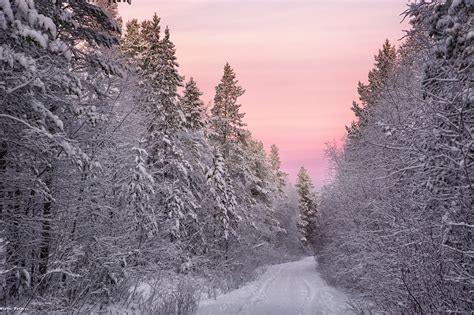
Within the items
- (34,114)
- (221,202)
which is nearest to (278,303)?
(221,202)

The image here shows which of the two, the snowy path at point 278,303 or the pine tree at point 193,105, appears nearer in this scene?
the snowy path at point 278,303

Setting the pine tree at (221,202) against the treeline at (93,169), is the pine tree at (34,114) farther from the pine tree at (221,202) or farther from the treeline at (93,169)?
the pine tree at (221,202)

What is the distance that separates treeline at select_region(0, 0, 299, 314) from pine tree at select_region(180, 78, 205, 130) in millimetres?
80

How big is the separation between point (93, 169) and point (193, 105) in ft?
64.9

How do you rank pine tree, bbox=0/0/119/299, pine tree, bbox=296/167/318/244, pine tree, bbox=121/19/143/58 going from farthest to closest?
pine tree, bbox=296/167/318/244 < pine tree, bbox=121/19/143/58 < pine tree, bbox=0/0/119/299

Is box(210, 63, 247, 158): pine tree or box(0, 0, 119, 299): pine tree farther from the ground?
box(210, 63, 247, 158): pine tree

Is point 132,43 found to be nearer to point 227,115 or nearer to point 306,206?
point 227,115

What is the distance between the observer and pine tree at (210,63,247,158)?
3515 cm

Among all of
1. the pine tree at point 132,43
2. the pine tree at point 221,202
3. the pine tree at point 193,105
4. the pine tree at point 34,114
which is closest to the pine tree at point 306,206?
the pine tree at point 221,202

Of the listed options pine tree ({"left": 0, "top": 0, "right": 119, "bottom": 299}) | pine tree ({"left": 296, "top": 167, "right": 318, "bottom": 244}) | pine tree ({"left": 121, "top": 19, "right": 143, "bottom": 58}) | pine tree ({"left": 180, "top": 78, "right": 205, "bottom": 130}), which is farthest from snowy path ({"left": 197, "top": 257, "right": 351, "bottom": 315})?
pine tree ({"left": 296, "top": 167, "right": 318, "bottom": 244})

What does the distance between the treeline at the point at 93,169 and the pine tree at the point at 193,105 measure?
3.2 inches

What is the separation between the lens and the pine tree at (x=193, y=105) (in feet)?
100

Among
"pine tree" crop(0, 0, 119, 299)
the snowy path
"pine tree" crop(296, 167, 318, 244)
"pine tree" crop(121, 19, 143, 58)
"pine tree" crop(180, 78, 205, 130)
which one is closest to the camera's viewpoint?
"pine tree" crop(0, 0, 119, 299)

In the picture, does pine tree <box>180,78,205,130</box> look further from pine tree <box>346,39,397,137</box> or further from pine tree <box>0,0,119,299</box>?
pine tree <box>0,0,119,299</box>
